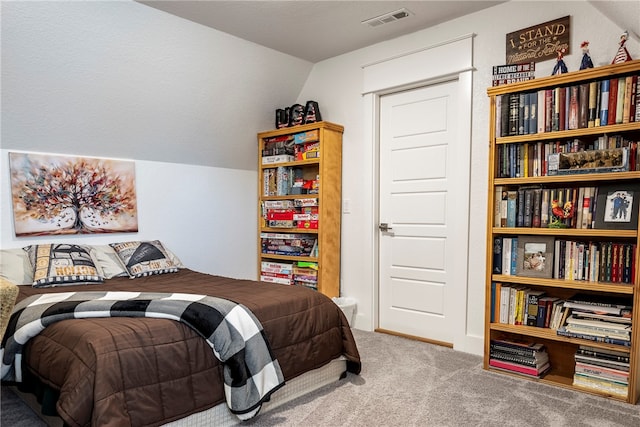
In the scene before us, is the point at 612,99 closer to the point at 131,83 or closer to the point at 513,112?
the point at 513,112

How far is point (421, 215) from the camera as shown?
3.38 meters

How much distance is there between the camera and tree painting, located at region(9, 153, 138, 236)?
114 inches

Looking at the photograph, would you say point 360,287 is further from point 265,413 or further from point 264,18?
point 264,18

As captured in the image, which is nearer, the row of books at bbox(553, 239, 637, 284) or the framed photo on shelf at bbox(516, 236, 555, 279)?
the row of books at bbox(553, 239, 637, 284)

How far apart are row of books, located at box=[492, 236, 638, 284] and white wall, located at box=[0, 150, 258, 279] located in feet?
8.12

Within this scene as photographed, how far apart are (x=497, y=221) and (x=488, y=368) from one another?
38.1 inches

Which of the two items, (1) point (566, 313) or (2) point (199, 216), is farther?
(2) point (199, 216)

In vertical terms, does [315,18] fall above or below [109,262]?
above

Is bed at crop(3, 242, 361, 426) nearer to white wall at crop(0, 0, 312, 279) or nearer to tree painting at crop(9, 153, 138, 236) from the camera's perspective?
tree painting at crop(9, 153, 138, 236)

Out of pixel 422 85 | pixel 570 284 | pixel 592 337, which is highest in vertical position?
pixel 422 85

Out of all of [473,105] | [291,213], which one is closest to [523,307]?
[473,105]

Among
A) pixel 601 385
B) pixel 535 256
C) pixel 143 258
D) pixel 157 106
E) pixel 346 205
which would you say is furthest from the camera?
pixel 346 205

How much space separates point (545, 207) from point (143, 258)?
9.21 feet

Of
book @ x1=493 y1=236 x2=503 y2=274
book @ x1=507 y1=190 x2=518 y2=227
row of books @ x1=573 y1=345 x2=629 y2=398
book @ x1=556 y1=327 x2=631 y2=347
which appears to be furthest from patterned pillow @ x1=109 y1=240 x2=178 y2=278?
row of books @ x1=573 y1=345 x2=629 y2=398
